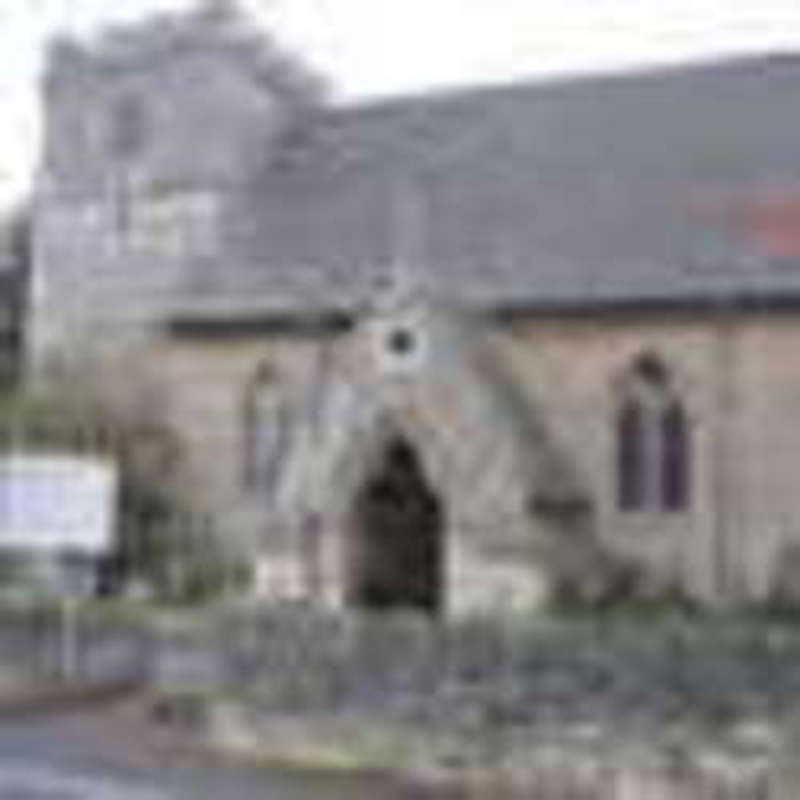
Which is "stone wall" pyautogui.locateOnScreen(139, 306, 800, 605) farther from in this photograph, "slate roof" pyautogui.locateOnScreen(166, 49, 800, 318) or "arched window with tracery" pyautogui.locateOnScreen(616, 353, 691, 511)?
"slate roof" pyautogui.locateOnScreen(166, 49, 800, 318)

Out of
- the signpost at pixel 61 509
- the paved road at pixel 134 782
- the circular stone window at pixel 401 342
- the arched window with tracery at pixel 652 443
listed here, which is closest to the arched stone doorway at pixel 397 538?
the circular stone window at pixel 401 342

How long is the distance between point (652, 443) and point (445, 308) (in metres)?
3.88

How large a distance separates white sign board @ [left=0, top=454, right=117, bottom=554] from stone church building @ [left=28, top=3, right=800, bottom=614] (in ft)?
9.18

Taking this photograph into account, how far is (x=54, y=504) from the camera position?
82.2 feet

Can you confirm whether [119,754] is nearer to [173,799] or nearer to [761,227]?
[173,799]

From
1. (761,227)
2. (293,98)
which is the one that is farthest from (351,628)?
(293,98)

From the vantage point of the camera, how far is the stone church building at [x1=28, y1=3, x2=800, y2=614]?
88.2ft

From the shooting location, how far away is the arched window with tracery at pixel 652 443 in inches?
1117

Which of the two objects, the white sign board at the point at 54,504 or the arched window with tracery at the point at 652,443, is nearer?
the white sign board at the point at 54,504

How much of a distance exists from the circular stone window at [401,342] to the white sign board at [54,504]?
14.6ft

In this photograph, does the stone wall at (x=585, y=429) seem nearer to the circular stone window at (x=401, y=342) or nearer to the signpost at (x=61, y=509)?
the circular stone window at (x=401, y=342)

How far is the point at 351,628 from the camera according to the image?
70.4 ft

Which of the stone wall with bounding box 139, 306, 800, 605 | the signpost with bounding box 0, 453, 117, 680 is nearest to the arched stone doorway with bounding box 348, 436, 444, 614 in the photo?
the stone wall with bounding box 139, 306, 800, 605

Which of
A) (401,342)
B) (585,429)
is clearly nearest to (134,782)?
(401,342)
